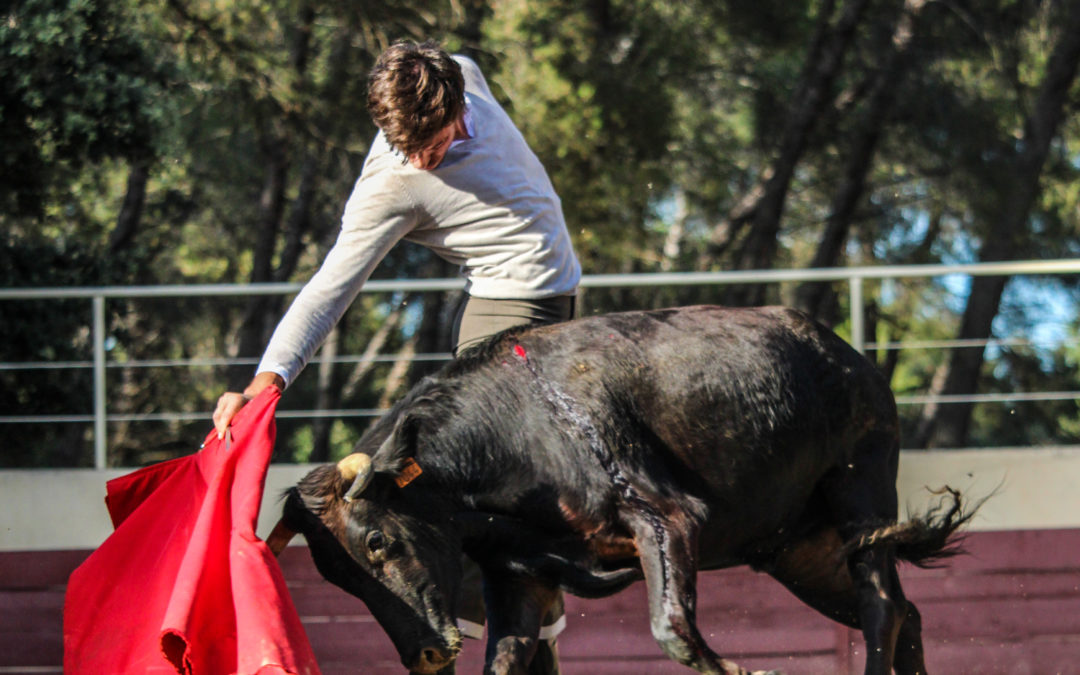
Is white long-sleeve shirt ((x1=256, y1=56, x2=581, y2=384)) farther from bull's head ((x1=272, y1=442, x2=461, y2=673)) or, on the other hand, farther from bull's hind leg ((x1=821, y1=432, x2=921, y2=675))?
bull's hind leg ((x1=821, y1=432, x2=921, y2=675))

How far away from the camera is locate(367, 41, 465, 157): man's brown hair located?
2.77 meters

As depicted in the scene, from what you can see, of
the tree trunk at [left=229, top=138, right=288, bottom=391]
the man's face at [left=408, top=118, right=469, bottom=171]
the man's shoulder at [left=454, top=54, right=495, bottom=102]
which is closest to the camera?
the man's face at [left=408, top=118, right=469, bottom=171]

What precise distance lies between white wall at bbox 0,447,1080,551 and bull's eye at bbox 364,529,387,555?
2.52 metres

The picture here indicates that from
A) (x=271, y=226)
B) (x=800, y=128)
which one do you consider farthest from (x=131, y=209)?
(x=800, y=128)

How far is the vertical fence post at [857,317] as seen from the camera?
5.41 m

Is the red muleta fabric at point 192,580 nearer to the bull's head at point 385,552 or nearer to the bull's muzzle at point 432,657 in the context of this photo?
the bull's head at point 385,552

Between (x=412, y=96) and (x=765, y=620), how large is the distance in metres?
3.03

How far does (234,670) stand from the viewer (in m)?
2.48

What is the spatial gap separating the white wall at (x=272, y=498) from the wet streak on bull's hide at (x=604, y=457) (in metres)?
2.48

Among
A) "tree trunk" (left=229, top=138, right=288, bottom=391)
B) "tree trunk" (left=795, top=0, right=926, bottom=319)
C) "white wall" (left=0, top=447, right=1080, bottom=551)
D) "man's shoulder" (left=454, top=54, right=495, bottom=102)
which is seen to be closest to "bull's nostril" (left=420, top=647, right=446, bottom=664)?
"man's shoulder" (left=454, top=54, right=495, bottom=102)

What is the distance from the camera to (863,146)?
1379 centimetres

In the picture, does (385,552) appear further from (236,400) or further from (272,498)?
(272,498)

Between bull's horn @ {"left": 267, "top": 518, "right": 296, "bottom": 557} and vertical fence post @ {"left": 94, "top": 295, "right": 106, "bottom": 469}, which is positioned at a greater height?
bull's horn @ {"left": 267, "top": 518, "right": 296, "bottom": 557}

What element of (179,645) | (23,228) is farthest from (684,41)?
(179,645)
